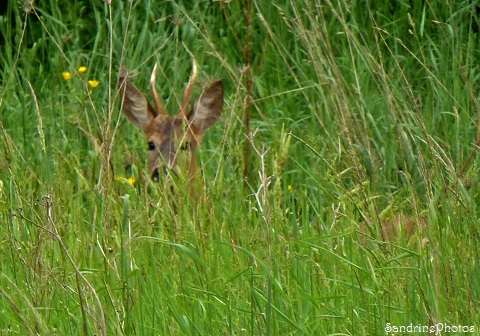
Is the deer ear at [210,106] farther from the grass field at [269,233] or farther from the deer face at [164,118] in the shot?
the grass field at [269,233]

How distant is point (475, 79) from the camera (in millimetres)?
5723

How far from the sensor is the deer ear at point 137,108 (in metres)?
6.19

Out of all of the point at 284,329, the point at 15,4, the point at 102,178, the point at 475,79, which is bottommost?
the point at 475,79

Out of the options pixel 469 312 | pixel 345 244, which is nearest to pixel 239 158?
pixel 345 244

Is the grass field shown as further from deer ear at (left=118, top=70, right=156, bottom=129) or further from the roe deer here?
deer ear at (left=118, top=70, right=156, bottom=129)

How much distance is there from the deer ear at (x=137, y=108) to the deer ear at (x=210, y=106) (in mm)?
281

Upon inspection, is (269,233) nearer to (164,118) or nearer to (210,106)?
(210,106)

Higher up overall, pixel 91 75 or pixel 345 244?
pixel 345 244

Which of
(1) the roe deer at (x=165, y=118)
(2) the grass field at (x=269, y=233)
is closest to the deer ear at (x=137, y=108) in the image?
(1) the roe deer at (x=165, y=118)

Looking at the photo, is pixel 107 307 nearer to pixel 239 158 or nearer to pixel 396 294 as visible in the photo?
pixel 396 294

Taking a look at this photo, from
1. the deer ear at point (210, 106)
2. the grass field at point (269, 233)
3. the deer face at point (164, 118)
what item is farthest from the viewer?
the deer face at point (164, 118)

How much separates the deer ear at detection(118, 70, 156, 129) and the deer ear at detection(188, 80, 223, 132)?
0.28 metres

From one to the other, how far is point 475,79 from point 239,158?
2412 millimetres

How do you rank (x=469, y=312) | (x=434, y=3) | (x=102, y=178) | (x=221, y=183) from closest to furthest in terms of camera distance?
(x=469, y=312), (x=102, y=178), (x=221, y=183), (x=434, y=3)
